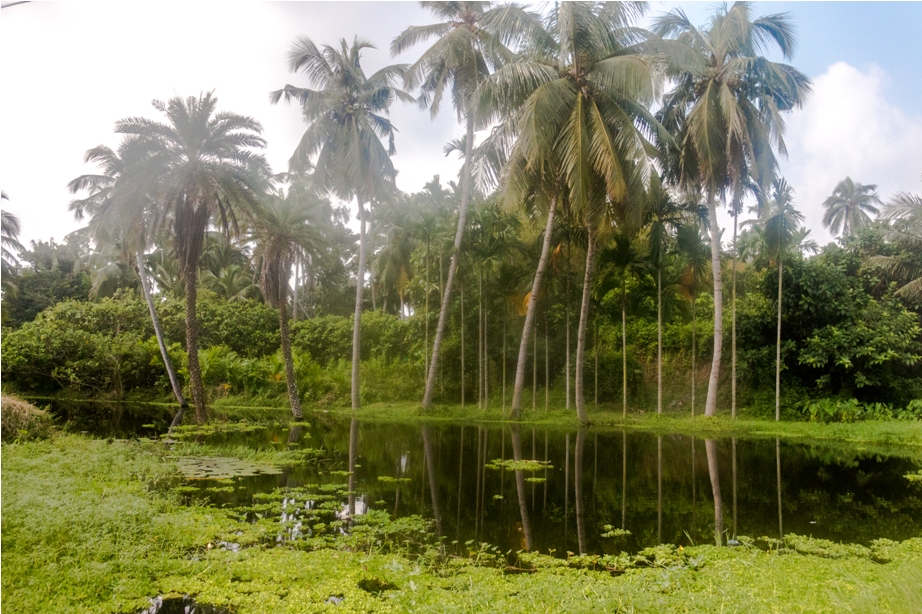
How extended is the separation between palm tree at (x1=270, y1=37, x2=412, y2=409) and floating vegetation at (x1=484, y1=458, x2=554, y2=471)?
42.9 ft

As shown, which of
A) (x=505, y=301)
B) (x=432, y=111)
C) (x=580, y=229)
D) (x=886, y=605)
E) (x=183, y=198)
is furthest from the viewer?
(x=505, y=301)

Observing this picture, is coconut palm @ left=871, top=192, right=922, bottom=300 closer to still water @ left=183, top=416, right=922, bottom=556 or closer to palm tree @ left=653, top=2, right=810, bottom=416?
palm tree @ left=653, top=2, right=810, bottom=416

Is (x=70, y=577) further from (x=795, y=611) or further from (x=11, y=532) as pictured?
(x=795, y=611)

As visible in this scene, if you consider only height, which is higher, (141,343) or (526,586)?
(141,343)

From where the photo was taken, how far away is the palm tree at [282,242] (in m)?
21.7

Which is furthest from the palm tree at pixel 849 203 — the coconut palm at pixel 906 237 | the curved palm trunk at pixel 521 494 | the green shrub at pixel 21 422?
the green shrub at pixel 21 422

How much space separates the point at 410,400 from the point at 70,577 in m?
21.9

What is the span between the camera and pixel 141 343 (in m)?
27.5

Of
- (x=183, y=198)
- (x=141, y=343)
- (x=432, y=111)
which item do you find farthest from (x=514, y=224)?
(x=141, y=343)

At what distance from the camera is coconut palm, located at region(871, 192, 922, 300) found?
22547mm

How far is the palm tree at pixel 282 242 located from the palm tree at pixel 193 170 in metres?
1.99

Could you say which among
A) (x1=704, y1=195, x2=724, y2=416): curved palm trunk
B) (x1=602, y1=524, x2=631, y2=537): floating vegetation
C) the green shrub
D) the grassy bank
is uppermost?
(x1=704, y1=195, x2=724, y2=416): curved palm trunk

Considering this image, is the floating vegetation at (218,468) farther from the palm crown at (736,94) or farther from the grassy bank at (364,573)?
the palm crown at (736,94)

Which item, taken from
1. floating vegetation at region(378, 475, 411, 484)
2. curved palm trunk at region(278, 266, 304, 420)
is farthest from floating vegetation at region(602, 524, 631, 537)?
curved palm trunk at region(278, 266, 304, 420)
